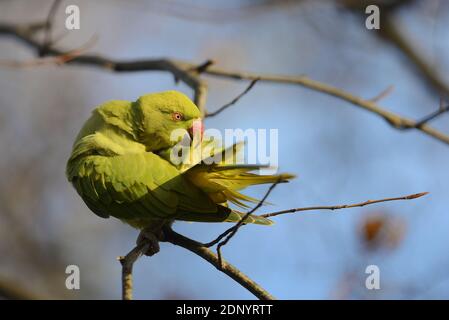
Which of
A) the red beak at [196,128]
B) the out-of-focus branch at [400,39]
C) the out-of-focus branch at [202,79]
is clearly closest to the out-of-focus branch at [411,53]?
the out-of-focus branch at [400,39]

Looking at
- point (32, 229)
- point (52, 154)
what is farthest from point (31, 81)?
point (32, 229)

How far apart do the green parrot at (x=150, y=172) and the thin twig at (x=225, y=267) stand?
11 cm

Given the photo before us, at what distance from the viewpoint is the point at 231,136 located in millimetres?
3385

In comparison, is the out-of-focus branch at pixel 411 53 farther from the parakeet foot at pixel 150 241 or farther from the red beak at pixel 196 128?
the parakeet foot at pixel 150 241

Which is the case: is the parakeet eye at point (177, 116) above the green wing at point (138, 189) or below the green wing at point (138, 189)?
above

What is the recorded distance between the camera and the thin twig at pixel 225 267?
2676 mm

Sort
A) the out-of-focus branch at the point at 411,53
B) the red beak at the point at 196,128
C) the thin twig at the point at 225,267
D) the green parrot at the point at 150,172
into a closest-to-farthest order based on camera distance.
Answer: the thin twig at the point at 225,267 < the green parrot at the point at 150,172 < the red beak at the point at 196,128 < the out-of-focus branch at the point at 411,53

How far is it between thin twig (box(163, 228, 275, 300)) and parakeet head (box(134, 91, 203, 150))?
60 cm

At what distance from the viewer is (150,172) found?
3137 millimetres

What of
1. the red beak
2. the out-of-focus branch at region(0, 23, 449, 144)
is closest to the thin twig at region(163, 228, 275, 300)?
the red beak

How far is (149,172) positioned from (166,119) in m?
0.42

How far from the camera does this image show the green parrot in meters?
3.00

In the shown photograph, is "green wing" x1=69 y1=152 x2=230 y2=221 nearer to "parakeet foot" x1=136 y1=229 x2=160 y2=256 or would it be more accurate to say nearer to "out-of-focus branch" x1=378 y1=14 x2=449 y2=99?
"parakeet foot" x1=136 y1=229 x2=160 y2=256
